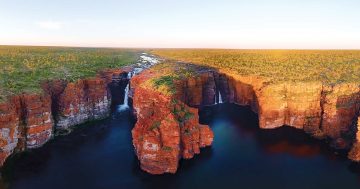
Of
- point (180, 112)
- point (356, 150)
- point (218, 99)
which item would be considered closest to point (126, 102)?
point (218, 99)

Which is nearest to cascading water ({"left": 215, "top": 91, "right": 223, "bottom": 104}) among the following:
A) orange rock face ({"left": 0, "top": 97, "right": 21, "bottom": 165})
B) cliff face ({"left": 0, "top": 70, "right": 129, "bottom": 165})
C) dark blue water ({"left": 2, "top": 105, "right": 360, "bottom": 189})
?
dark blue water ({"left": 2, "top": 105, "right": 360, "bottom": 189})

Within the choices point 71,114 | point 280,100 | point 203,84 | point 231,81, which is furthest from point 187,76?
point 71,114

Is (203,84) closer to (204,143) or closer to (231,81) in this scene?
(231,81)

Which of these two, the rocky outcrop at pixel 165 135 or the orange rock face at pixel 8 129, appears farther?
the orange rock face at pixel 8 129

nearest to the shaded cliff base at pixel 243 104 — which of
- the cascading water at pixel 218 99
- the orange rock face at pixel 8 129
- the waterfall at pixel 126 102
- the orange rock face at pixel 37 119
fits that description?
the cascading water at pixel 218 99

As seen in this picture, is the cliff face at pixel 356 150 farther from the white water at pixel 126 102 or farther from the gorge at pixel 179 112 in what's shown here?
the white water at pixel 126 102

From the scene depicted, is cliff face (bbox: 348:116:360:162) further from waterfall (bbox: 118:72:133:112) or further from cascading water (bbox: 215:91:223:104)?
waterfall (bbox: 118:72:133:112)
